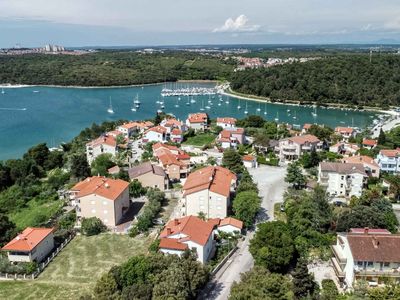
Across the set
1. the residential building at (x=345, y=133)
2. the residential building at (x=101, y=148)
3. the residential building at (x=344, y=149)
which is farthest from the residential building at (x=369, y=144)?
the residential building at (x=101, y=148)

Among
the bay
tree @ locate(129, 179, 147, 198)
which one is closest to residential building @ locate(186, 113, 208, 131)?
the bay

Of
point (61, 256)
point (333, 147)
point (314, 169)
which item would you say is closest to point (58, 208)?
point (61, 256)

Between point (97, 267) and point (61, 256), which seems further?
point (61, 256)

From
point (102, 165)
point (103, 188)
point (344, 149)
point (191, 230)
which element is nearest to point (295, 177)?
point (191, 230)

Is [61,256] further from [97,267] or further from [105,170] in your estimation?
[105,170]

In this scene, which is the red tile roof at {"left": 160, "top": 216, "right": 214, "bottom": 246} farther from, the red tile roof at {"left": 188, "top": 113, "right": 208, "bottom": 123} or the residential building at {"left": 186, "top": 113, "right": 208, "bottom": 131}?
the red tile roof at {"left": 188, "top": 113, "right": 208, "bottom": 123}

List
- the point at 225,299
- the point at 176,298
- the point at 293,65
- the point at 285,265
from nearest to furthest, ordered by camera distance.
→ the point at 176,298 < the point at 225,299 < the point at 285,265 < the point at 293,65

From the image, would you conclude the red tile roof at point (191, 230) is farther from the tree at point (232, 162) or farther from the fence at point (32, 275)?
the tree at point (232, 162)
